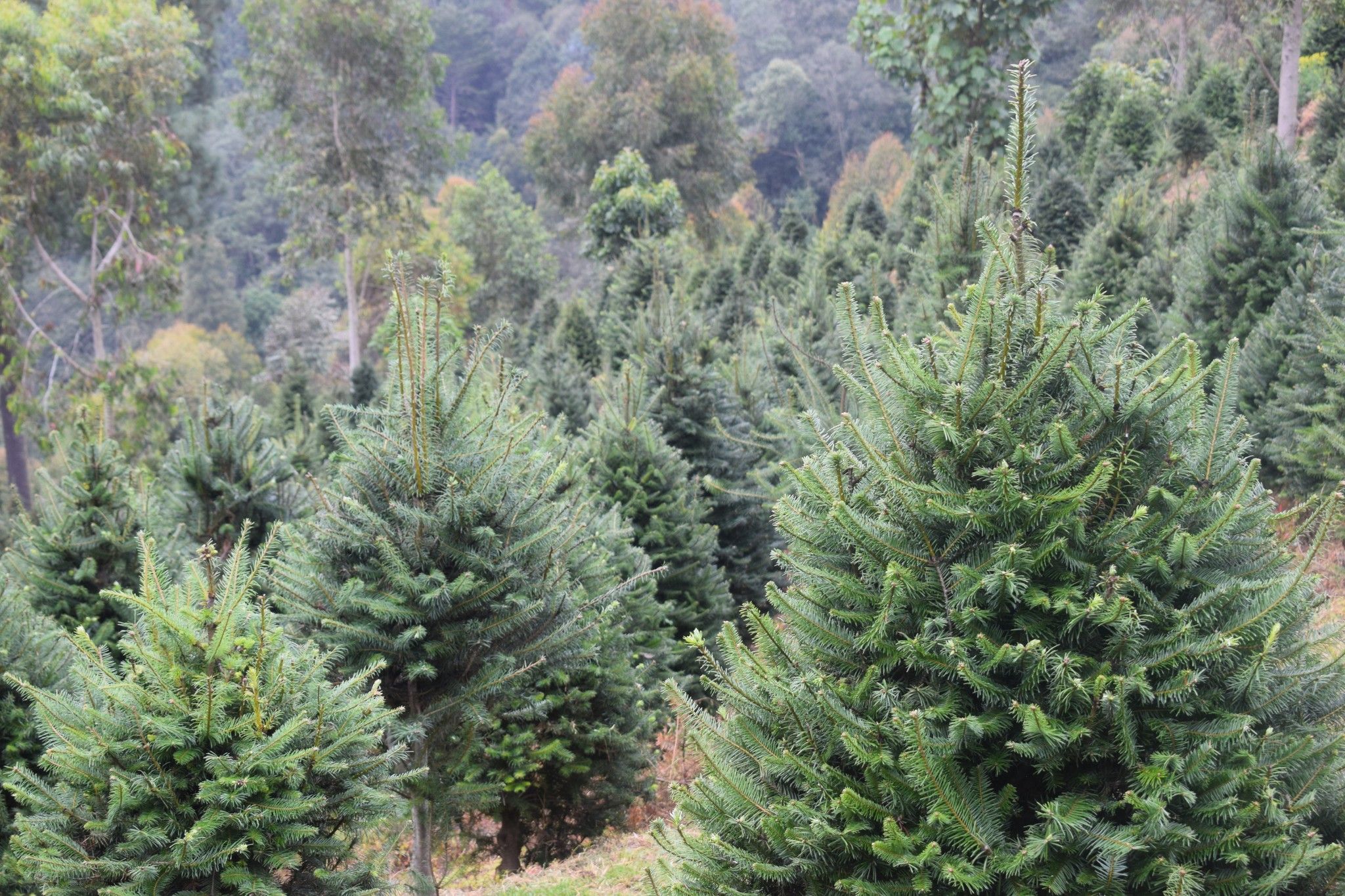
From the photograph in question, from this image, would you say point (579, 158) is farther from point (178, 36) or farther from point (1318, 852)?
point (1318, 852)

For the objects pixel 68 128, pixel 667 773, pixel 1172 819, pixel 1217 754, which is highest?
pixel 1217 754

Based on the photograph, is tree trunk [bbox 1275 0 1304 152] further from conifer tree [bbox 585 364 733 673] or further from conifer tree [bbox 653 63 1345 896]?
conifer tree [bbox 653 63 1345 896]

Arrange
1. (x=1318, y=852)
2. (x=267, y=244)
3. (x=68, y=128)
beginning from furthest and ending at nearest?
(x=267, y=244) → (x=68, y=128) → (x=1318, y=852)

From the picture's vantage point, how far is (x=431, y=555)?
4828mm

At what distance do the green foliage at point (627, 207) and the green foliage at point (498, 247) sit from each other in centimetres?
887

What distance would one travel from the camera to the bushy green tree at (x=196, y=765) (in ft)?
11.1

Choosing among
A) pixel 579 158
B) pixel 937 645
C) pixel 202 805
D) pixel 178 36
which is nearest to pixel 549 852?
pixel 202 805

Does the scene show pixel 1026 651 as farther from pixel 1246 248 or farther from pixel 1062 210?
pixel 1062 210

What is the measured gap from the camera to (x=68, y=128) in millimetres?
21078

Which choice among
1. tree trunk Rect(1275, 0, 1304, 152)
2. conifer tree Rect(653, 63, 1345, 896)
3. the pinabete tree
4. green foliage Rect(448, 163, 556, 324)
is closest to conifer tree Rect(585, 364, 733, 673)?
conifer tree Rect(653, 63, 1345, 896)

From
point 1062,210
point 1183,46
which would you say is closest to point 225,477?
point 1062,210

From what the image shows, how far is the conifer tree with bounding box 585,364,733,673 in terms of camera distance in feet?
28.2

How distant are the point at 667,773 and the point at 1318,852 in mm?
6625

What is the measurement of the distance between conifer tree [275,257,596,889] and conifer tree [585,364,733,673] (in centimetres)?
352
